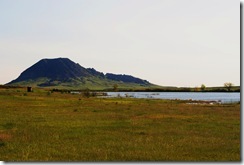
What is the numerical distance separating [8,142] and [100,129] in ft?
28.9

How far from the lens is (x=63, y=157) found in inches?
740

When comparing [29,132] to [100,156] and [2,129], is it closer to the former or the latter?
[2,129]

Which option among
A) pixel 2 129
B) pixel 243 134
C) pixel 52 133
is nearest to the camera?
pixel 243 134

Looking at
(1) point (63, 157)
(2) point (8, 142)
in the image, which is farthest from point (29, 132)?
(1) point (63, 157)

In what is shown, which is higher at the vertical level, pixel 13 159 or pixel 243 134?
pixel 243 134

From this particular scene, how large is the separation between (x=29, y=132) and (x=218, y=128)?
630 inches

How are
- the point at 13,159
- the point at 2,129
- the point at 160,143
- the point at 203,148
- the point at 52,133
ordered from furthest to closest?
1. the point at 2,129
2. the point at 52,133
3. the point at 160,143
4. the point at 203,148
5. the point at 13,159

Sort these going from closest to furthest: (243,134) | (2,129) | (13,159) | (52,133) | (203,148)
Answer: (243,134), (13,159), (203,148), (52,133), (2,129)

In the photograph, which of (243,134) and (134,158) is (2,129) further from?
(243,134)

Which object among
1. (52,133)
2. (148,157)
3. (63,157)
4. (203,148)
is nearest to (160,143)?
(203,148)

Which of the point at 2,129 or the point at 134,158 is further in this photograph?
the point at 2,129

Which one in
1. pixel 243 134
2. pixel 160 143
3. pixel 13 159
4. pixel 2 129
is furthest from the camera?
pixel 2 129

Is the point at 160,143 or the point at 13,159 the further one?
the point at 160,143

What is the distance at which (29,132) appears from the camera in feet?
91.8
